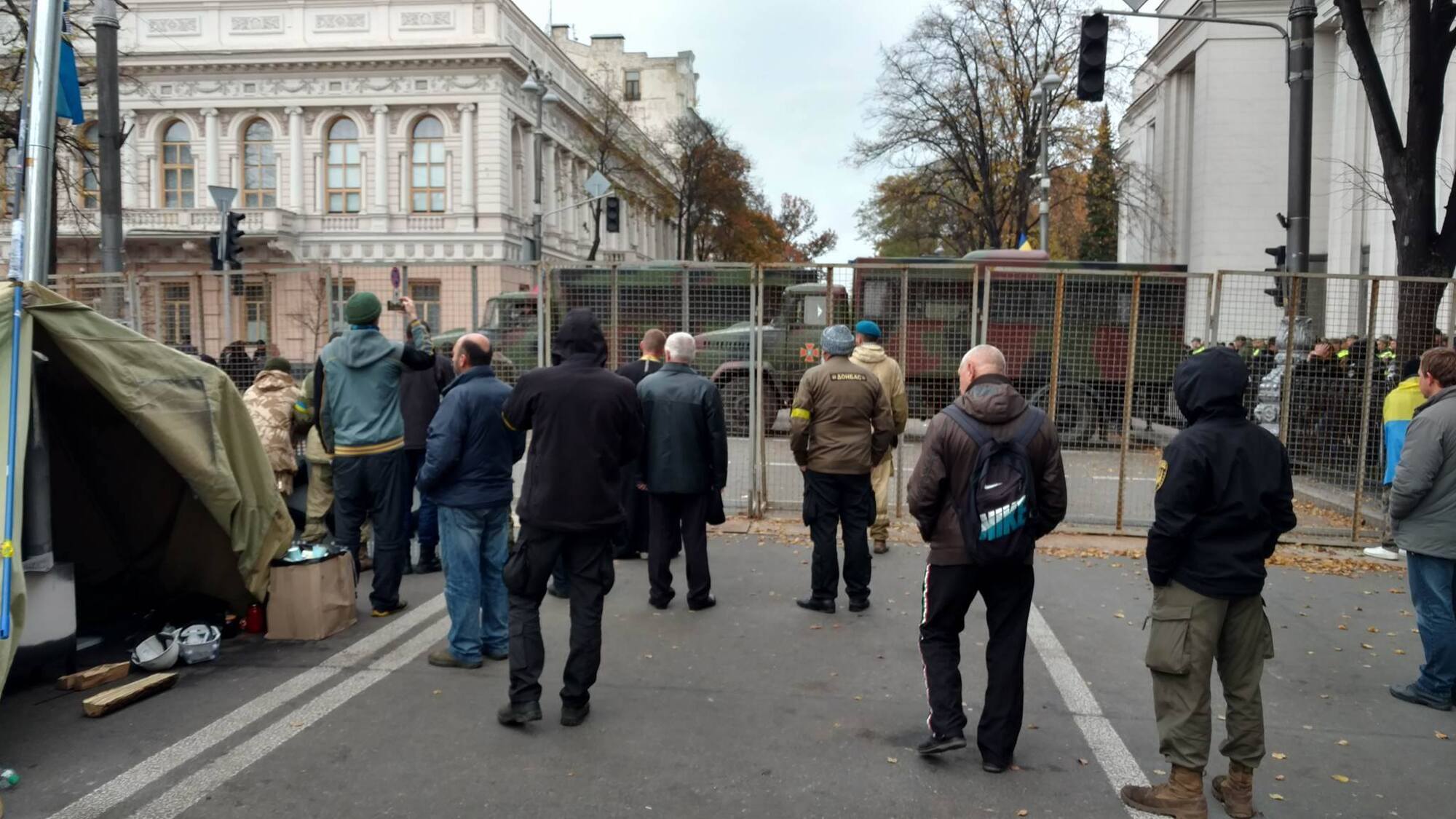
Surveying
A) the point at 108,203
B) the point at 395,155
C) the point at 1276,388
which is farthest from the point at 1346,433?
the point at 395,155

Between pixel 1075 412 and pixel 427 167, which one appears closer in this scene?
pixel 1075 412

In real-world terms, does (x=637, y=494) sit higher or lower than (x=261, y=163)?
lower

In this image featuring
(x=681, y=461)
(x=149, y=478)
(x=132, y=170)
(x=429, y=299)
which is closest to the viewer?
(x=149, y=478)

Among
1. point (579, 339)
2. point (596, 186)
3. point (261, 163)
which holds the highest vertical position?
point (261, 163)

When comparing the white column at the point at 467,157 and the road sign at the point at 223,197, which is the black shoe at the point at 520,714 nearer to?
the road sign at the point at 223,197

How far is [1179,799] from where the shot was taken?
4.14 meters

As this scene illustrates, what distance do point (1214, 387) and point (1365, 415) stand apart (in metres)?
6.27

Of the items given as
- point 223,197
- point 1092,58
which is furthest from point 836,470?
point 223,197

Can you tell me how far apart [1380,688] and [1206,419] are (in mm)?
2664

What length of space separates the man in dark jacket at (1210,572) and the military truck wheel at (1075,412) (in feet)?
20.5

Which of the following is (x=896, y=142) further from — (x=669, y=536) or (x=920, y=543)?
(x=669, y=536)

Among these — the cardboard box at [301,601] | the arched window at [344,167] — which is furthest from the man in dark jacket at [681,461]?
the arched window at [344,167]

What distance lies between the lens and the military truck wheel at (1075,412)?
10469mm

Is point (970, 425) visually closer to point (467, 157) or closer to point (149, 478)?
point (149, 478)
